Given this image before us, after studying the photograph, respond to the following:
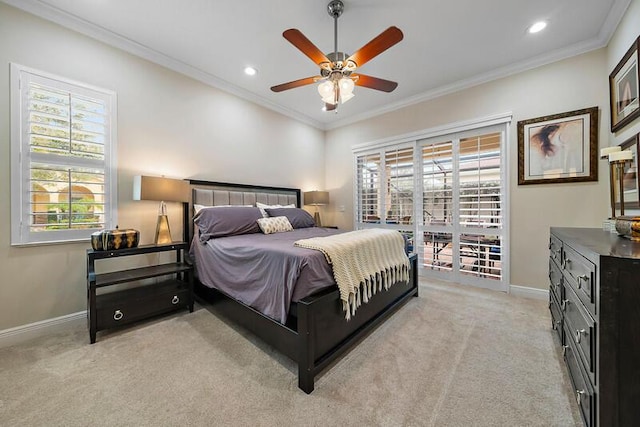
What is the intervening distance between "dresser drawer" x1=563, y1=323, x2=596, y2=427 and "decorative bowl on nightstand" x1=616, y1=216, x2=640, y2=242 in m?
0.68

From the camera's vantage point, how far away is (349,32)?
2.58 metres

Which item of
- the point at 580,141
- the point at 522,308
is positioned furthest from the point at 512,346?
the point at 580,141

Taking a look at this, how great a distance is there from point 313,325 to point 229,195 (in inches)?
103

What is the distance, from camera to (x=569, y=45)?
9.12 feet

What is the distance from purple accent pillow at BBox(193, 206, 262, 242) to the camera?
2828mm

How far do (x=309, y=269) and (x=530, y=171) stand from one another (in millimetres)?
3227

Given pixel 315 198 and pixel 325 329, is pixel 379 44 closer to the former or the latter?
pixel 325 329

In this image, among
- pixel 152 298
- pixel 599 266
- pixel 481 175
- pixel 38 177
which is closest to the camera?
pixel 599 266

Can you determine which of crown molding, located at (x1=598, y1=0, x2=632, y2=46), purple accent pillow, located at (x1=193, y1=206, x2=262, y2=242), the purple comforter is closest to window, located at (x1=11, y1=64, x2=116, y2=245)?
purple accent pillow, located at (x1=193, y1=206, x2=262, y2=242)

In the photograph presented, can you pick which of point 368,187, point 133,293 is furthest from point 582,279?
point 368,187

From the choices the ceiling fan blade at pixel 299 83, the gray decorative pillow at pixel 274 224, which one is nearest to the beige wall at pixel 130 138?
the gray decorative pillow at pixel 274 224

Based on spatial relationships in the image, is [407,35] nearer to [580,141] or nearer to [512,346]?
[580,141]

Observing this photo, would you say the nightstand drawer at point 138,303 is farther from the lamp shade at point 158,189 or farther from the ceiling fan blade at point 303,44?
the ceiling fan blade at point 303,44

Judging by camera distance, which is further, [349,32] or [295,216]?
[295,216]
